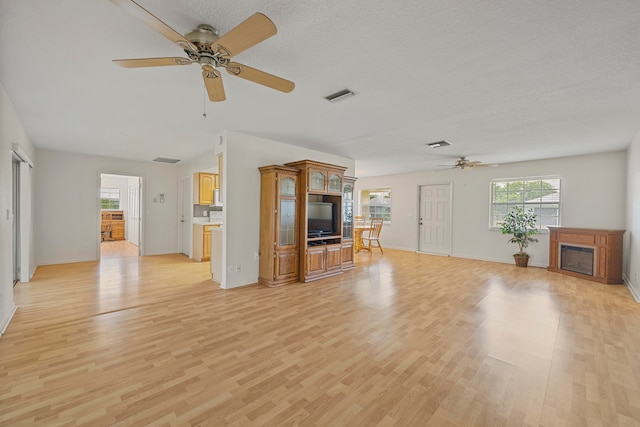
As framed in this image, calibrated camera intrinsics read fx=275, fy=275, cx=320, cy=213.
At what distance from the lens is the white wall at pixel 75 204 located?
5.83 metres

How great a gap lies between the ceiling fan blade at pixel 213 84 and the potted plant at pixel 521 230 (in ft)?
21.3

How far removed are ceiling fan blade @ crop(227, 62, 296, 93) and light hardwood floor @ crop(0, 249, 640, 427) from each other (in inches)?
86.8

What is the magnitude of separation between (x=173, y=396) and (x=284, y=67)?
2570 mm

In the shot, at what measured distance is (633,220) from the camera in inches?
171

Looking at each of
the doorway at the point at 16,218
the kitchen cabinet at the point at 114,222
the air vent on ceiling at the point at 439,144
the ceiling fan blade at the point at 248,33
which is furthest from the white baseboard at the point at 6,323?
the kitchen cabinet at the point at 114,222

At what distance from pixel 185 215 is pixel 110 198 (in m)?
5.31

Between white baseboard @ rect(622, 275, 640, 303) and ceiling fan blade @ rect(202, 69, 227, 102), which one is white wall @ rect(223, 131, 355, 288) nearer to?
ceiling fan blade @ rect(202, 69, 227, 102)

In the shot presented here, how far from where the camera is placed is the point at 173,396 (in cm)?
180

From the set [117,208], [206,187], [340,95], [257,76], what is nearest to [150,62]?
[257,76]

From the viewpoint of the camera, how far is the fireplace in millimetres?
5113

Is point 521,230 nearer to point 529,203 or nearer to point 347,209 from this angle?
point 529,203

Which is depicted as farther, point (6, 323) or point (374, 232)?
point (374, 232)

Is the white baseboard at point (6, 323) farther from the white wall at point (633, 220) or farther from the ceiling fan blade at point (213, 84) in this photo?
the white wall at point (633, 220)

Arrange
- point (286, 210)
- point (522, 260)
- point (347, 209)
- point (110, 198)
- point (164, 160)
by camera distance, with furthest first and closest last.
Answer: point (110, 198) → point (164, 160) → point (522, 260) → point (347, 209) → point (286, 210)
